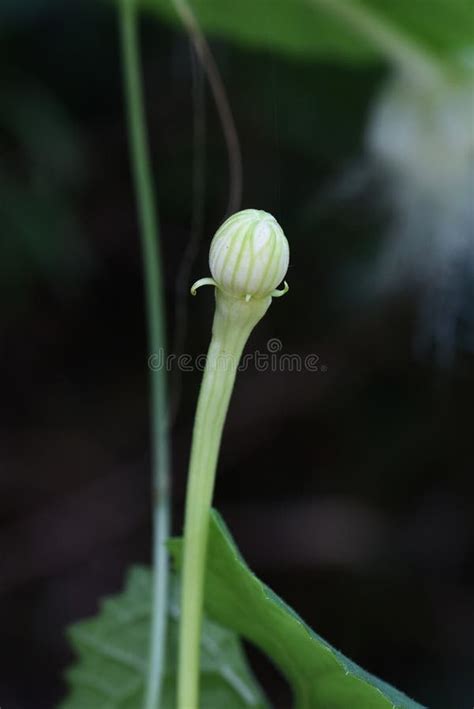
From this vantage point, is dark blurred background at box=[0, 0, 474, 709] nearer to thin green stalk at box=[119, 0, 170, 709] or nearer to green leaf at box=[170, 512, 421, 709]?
thin green stalk at box=[119, 0, 170, 709]

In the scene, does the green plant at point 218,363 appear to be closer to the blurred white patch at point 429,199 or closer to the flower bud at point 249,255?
the flower bud at point 249,255

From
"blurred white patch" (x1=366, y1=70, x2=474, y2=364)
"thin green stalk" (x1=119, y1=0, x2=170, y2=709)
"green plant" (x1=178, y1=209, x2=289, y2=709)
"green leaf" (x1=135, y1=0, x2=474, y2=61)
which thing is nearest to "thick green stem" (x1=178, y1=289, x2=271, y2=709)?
"green plant" (x1=178, y1=209, x2=289, y2=709)

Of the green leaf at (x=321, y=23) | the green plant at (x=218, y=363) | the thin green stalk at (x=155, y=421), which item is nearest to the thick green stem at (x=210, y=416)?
the green plant at (x=218, y=363)

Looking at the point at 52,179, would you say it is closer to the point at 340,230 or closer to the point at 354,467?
the point at 340,230

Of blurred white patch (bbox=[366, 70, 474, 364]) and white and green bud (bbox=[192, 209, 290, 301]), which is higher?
blurred white patch (bbox=[366, 70, 474, 364])

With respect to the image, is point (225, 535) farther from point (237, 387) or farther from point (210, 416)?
point (237, 387)

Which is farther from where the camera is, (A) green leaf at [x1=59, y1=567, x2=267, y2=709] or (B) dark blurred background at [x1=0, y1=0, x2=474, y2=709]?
(B) dark blurred background at [x1=0, y1=0, x2=474, y2=709]
